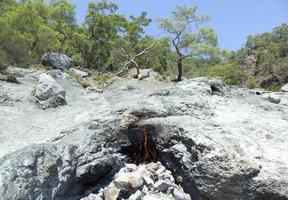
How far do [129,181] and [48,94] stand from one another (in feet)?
26.6

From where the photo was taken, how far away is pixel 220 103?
36.7 ft

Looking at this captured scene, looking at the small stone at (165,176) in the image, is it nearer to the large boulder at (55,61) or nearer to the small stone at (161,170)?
the small stone at (161,170)

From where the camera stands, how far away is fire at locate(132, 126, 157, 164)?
30.9ft

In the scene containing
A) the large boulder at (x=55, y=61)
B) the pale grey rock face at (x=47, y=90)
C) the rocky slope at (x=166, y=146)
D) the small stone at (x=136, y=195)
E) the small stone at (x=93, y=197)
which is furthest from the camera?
the large boulder at (x=55, y=61)

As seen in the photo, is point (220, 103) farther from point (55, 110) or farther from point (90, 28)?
point (90, 28)

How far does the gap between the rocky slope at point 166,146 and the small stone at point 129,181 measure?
0.53 metres

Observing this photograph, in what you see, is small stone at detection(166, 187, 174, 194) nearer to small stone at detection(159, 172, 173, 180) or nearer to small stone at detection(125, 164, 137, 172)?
small stone at detection(159, 172, 173, 180)

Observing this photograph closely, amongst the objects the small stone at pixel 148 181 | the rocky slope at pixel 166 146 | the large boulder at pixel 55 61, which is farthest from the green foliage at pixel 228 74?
the small stone at pixel 148 181

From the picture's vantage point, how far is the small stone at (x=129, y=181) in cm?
789

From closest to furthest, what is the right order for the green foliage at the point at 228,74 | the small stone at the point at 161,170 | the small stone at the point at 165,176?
the small stone at the point at 165,176 → the small stone at the point at 161,170 → the green foliage at the point at 228,74

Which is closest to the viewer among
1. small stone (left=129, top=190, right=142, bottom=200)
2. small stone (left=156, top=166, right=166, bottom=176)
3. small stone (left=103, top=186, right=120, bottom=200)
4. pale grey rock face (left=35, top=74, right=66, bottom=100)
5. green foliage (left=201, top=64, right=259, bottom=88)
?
small stone (left=129, top=190, right=142, bottom=200)

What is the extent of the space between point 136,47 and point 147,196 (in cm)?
3026

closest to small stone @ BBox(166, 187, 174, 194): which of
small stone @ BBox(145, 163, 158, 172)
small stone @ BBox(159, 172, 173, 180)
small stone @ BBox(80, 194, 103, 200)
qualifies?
small stone @ BBox(159, 172, 173, 180)

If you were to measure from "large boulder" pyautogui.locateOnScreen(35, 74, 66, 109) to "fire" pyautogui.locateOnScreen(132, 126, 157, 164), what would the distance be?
5926mm
